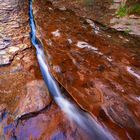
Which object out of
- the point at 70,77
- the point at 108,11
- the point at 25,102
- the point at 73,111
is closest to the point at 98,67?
the point at 70,77

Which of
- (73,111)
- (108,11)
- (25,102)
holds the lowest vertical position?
(73,111)

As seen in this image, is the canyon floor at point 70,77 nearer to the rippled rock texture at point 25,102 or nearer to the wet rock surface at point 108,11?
the rippled rock texture at point 25,102

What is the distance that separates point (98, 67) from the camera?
4.26 m

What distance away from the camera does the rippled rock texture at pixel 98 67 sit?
131 inches

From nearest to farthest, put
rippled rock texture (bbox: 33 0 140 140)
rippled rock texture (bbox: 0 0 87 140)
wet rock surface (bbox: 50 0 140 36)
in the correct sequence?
1. rippled rock texture (bbox: 0 0 87 140)
2. rippled rock texture (bbox: 33 0 140 140)
3. wet rock surface (bbox: 50 0 140 36)

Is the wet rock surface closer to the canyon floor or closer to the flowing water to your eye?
the canyon floor

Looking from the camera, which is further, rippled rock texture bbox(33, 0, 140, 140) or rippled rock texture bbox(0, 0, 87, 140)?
rippled rock texture bbox(33, 0, 140, 140)

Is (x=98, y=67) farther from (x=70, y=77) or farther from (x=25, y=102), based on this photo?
(x=25, y=102)

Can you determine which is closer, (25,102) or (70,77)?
(25,102)

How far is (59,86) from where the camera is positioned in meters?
3.94

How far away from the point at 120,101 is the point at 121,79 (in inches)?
22.4

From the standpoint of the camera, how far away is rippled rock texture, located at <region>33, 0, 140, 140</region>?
3330 millimetres

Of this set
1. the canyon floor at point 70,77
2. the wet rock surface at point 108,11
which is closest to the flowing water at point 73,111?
the canyon floor at point 70,77

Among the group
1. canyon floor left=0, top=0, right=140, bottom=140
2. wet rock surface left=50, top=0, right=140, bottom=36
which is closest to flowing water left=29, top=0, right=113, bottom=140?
canyon floor left=0, top=0, right=140, bottom=140
